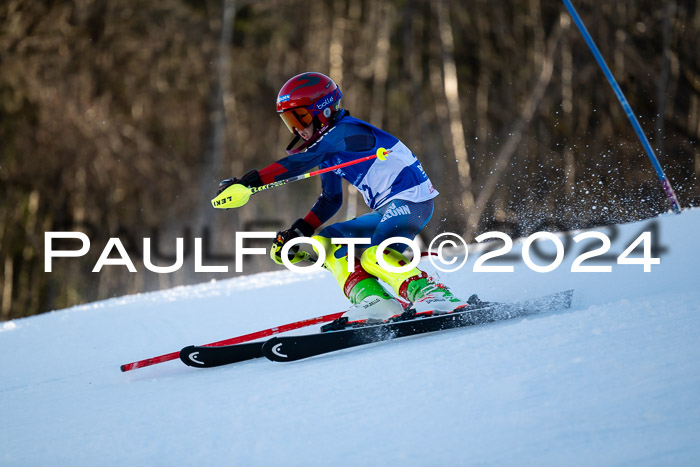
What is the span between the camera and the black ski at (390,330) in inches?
141

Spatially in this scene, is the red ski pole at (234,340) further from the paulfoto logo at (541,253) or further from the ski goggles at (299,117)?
the ski goggles at (299,117)

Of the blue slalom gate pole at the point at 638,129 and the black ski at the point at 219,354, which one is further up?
the blue slalom gate pole at the point at 638,129

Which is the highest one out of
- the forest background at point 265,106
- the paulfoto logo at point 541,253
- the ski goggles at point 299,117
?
the forest background at point 265,106

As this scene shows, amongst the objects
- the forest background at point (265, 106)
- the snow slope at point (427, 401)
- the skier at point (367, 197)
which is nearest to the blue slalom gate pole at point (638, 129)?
the snow slope at point (427, 401)

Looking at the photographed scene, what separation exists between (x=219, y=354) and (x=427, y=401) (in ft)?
5.39

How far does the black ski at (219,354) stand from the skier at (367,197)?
540 millimetres

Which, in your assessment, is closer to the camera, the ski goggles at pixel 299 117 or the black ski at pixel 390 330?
the black ski at pixel 390 330

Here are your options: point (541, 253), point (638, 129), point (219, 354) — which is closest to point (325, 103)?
point (219, 354)

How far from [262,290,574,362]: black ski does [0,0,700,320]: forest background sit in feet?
33.9

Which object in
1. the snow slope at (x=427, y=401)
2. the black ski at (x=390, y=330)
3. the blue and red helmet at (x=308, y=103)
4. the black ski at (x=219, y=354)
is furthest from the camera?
the blue and red helmet at (x=308, y=103)

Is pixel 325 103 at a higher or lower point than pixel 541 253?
higher

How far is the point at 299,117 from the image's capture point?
13.2ft

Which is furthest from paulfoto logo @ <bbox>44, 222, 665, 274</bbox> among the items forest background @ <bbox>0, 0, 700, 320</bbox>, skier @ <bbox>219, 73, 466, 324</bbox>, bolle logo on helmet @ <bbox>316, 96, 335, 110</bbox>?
forest background @ <bbox>0, 0, 700, 320</bbox>

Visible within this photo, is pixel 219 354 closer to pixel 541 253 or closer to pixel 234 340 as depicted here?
pixel 234 340
